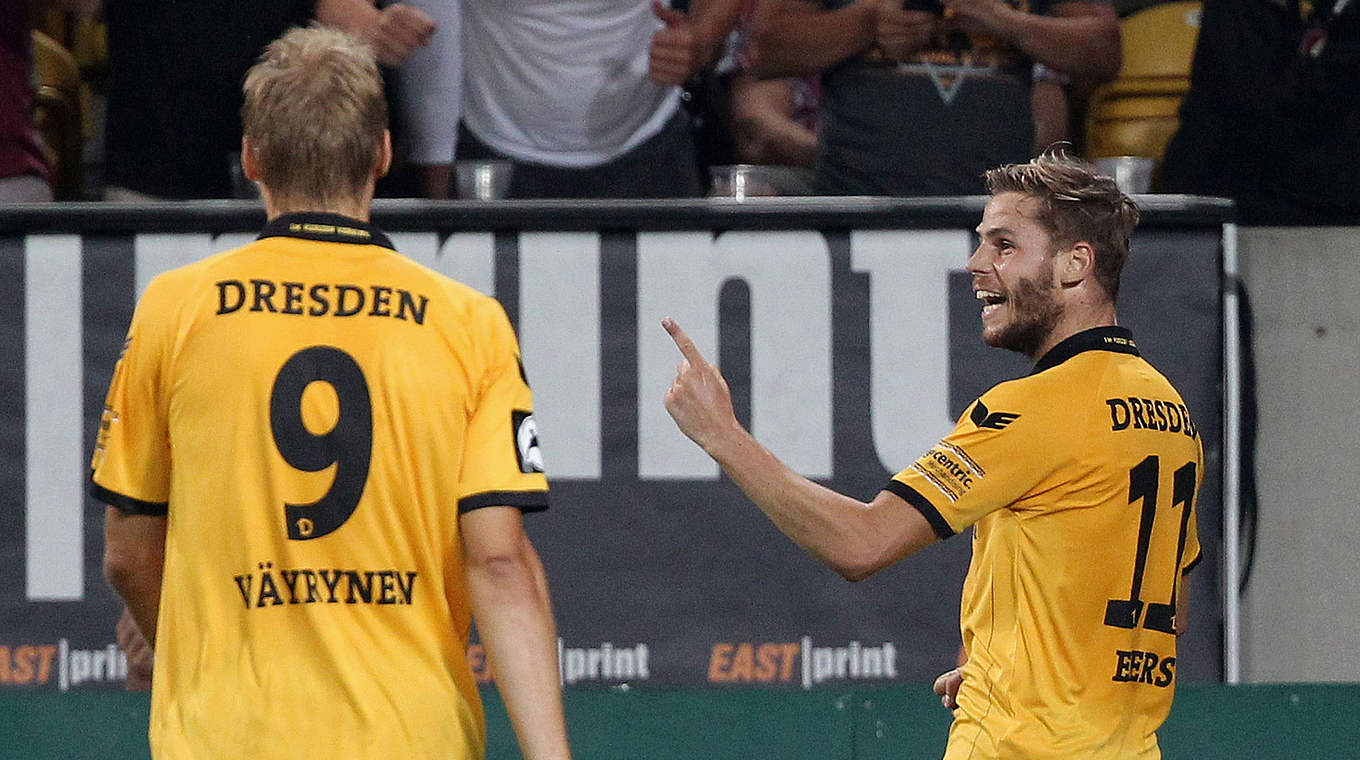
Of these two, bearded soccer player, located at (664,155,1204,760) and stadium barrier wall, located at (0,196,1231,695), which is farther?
stadium barrier wall, located at (0,196,1231,695)

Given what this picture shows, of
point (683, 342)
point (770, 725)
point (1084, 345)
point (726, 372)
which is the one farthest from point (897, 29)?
point (683, 342)

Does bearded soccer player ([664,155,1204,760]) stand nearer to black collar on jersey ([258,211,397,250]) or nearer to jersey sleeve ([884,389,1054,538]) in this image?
jersey sleeve ([884,389,1054,538])

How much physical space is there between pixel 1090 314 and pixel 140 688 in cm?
302

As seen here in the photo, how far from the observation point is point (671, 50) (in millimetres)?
5953

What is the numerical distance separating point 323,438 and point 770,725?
111 inches

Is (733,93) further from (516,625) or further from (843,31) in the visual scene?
(516,625)

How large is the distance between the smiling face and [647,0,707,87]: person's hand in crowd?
2.61 meters

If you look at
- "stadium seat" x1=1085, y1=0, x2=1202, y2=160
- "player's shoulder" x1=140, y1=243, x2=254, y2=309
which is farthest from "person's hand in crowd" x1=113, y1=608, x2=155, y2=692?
"stadium seat" x1=1085, y1=0, x2=1202, y2=160

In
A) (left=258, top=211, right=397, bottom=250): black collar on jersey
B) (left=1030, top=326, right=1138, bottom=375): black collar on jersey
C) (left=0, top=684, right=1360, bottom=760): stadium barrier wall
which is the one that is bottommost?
→ (left=0, top=684, right=1360, bottom=760): stadium barrier wall

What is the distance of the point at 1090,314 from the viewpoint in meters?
3.49

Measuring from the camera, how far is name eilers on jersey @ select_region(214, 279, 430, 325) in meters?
2.73

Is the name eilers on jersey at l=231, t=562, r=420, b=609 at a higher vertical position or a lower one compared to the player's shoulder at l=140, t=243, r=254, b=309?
lower

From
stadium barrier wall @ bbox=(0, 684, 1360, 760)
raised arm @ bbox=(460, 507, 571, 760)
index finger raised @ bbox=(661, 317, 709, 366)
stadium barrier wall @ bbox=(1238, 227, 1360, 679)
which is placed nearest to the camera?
raised arm @ bbox=(460, 507, 571, 760)

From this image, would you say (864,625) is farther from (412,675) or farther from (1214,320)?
(412,675)
